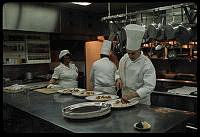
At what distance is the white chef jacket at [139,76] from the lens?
6.61 ft

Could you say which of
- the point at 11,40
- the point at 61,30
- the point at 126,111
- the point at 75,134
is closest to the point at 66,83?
the point at 61,30

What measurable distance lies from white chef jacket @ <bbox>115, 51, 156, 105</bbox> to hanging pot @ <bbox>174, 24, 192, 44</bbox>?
1.39ft

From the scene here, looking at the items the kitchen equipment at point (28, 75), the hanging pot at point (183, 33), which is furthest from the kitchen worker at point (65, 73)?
the hanging pot at point (183, 33)

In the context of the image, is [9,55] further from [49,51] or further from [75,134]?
[75,134]

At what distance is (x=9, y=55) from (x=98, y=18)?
2174 mm

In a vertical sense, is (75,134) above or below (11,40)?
below

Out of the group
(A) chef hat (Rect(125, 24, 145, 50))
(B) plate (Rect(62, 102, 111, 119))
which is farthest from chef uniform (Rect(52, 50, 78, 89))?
(B) plate (Rect(62, 102, 111, 119))

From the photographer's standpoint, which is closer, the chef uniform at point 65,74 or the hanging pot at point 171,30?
the hanging pot at point 171,30

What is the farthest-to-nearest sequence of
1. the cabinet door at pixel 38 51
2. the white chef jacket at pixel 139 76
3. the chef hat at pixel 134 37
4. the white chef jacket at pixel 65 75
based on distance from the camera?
the cabinet door at pixel 38 51
the white chef jacket at pixel 65 75
the chef hat at pixel 134 37
the white chef jacket at pixel 139 76

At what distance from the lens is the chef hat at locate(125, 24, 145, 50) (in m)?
2.17

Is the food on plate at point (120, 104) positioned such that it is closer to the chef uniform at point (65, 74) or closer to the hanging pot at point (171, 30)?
the hanging pot at point (171, 30)

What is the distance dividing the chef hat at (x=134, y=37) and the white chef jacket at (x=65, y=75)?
149 centimetres

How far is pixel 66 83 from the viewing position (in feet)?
11.1

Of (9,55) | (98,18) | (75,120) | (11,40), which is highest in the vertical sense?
(98,18)
